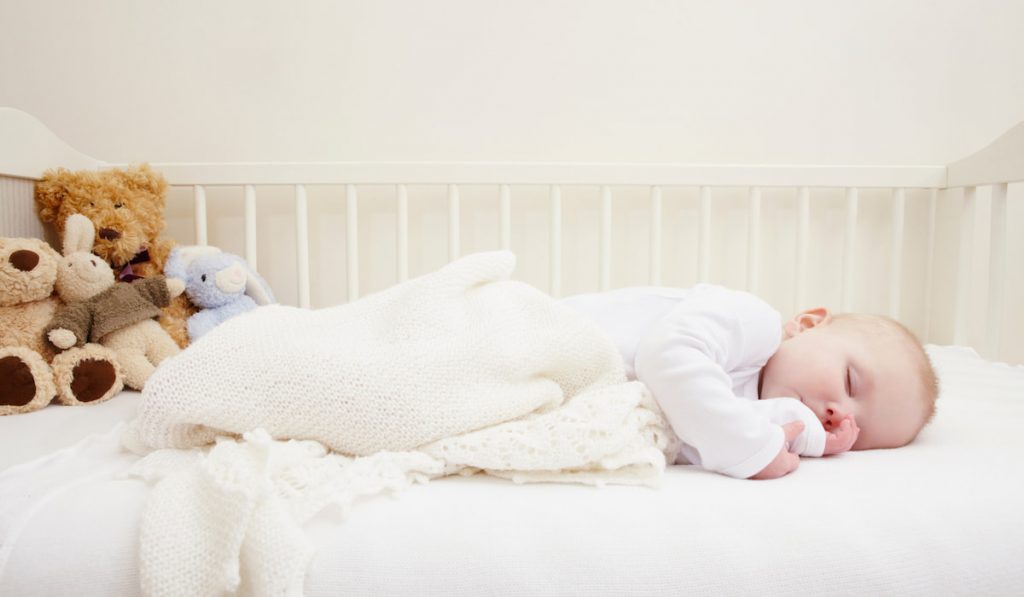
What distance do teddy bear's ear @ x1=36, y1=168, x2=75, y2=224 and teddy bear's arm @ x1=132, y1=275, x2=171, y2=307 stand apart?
0.23m

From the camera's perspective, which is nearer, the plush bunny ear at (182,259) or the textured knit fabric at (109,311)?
the textured knit fabric at (109,311)

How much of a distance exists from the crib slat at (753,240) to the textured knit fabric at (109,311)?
1.13m

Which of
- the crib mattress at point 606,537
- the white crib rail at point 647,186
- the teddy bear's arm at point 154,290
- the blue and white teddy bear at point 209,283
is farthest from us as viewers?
the white crib rail at point 647,186

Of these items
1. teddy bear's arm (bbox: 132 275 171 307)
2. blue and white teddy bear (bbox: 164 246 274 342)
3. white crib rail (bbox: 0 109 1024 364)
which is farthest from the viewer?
white crib rail (bbox: 0 109 1024 364)

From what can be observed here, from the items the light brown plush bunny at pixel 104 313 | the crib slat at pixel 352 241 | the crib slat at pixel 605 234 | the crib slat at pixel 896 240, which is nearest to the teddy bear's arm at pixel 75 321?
the light brown plush bunny at pixel 104 313

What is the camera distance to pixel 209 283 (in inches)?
49.3

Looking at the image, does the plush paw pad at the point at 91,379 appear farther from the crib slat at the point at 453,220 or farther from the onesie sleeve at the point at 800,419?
the onesie sleeve at the point at 800,419

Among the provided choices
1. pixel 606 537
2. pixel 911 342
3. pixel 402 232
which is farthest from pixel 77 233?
pixel 911 342

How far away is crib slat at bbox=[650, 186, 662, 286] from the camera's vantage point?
1.40 metres

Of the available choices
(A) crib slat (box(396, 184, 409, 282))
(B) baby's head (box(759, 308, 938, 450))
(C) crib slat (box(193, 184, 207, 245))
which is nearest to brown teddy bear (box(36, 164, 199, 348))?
(C) crib slat (box(193, 184, 207, 245))

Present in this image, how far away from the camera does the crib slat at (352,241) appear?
54.0 inches

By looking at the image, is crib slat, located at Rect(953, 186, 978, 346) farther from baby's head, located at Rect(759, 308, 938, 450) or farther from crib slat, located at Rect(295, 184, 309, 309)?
crib slat, located at Rect(295, 184, 309, 309)

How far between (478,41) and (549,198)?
37 cm

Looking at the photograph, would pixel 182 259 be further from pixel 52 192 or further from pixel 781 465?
pixel 781 465
